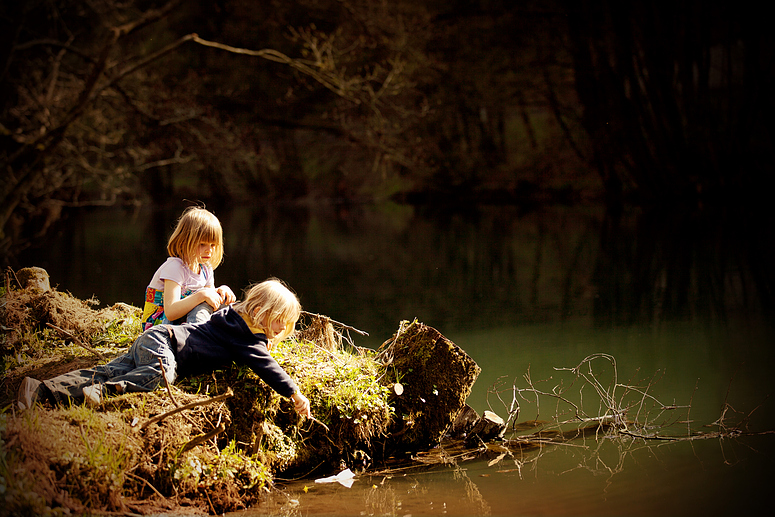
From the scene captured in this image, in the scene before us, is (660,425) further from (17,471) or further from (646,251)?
(646,251)

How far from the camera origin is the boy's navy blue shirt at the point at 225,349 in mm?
3346

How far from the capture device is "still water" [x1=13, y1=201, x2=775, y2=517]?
3580 millimetres

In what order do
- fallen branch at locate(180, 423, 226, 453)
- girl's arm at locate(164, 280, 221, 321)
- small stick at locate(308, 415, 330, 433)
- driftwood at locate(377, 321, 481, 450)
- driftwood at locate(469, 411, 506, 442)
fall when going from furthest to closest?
driftwood at locate(469, 411, 506, 442), driftwood at locate(377, 321, 481, 450), girl's arm at locate(164, 280, 221, 321), small stick at locate(308, 415, 330, 433), fallen branch at locate(180, 423, 226, 453)

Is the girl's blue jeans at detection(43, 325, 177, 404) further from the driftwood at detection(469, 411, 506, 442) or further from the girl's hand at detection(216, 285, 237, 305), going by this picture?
the driftwood at detection(469, 411, 506, 442)

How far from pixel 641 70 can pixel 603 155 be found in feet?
10.9

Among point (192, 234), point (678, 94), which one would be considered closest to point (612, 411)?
point (192, 234)

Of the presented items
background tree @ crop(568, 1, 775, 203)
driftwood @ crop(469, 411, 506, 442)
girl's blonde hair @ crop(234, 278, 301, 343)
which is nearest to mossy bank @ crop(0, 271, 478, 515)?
driftwood @ crop(469, 411, 506, 442)

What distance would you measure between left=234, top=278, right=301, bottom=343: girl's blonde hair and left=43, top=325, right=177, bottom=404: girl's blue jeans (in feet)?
1.33

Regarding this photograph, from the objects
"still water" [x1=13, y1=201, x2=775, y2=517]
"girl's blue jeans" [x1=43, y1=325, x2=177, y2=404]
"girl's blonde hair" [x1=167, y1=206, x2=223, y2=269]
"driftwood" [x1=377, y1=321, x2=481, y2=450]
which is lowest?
"still water" [x1=13, y1=201, x2=775, y2=517]

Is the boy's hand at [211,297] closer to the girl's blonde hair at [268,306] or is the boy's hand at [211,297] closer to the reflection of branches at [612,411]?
the girl's blonde hair at [268,306]

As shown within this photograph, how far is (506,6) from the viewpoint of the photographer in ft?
84.8

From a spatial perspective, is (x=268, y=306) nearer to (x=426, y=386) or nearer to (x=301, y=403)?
(x=301, y=403)

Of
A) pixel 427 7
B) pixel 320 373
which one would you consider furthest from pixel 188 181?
pixel 320 373

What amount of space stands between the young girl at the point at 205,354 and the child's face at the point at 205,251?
0.53 metres
